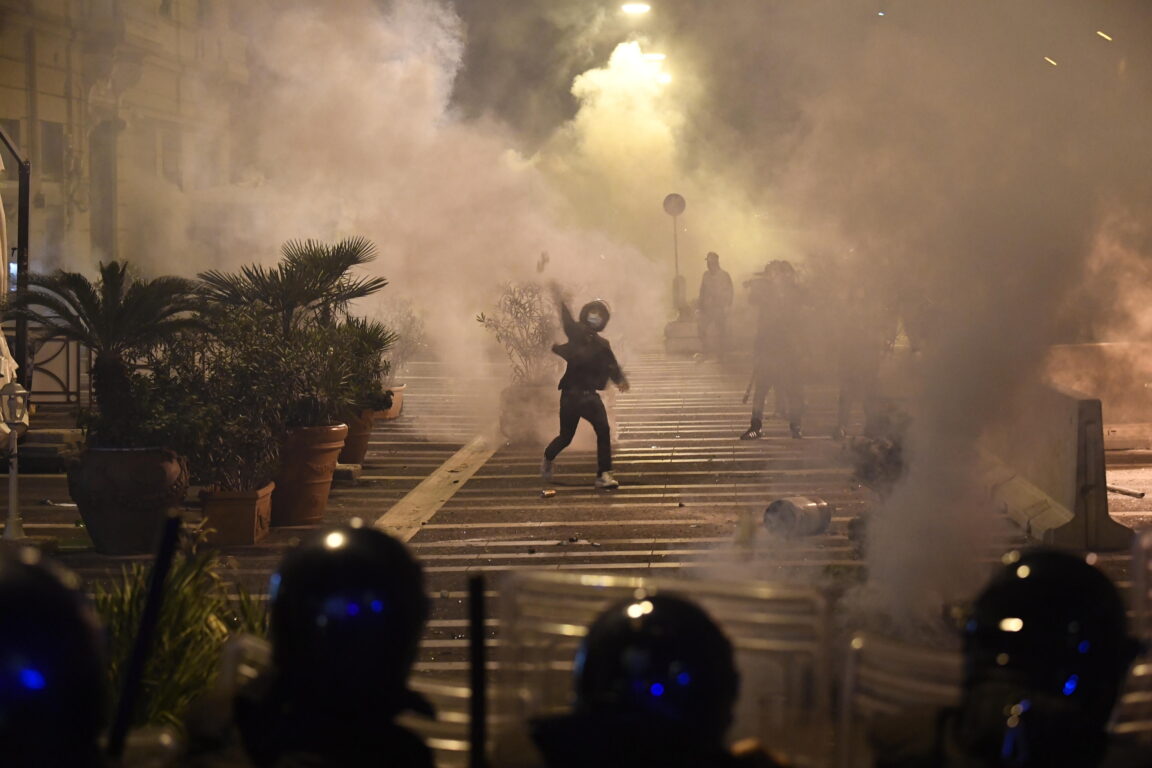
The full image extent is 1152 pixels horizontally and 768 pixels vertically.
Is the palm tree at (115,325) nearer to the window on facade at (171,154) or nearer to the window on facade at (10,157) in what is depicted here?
the window on facade at (10,157)

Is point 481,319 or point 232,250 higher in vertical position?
point 232,250

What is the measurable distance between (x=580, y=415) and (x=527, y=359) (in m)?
3.45

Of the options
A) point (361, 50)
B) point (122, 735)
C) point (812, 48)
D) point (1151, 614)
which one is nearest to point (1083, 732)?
point (1151, 614)

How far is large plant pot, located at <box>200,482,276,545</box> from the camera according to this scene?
28.8ft

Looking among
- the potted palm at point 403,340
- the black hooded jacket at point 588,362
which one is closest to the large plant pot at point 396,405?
the potted palm at point 403,340

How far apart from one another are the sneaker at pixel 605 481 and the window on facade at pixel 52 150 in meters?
19.5

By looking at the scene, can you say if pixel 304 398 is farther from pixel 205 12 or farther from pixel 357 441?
pixel 205 12

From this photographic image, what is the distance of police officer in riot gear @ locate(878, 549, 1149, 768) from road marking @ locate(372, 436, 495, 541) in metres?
5.92


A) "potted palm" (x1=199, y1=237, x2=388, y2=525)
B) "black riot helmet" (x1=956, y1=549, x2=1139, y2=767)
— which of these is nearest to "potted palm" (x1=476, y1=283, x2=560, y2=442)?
"potted palm" (x1=199, y1=237, x2=388, y2=525)

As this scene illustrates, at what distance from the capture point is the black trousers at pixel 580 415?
449 inches

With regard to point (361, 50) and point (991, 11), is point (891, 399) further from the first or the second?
point (361, 50)

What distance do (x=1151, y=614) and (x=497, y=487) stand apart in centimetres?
878

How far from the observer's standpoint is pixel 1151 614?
2.95 meters

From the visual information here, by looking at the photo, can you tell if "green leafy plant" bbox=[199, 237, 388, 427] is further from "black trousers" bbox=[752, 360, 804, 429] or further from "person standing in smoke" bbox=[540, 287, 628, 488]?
"black trousers" bbox=[752, 360, 804, 429]
